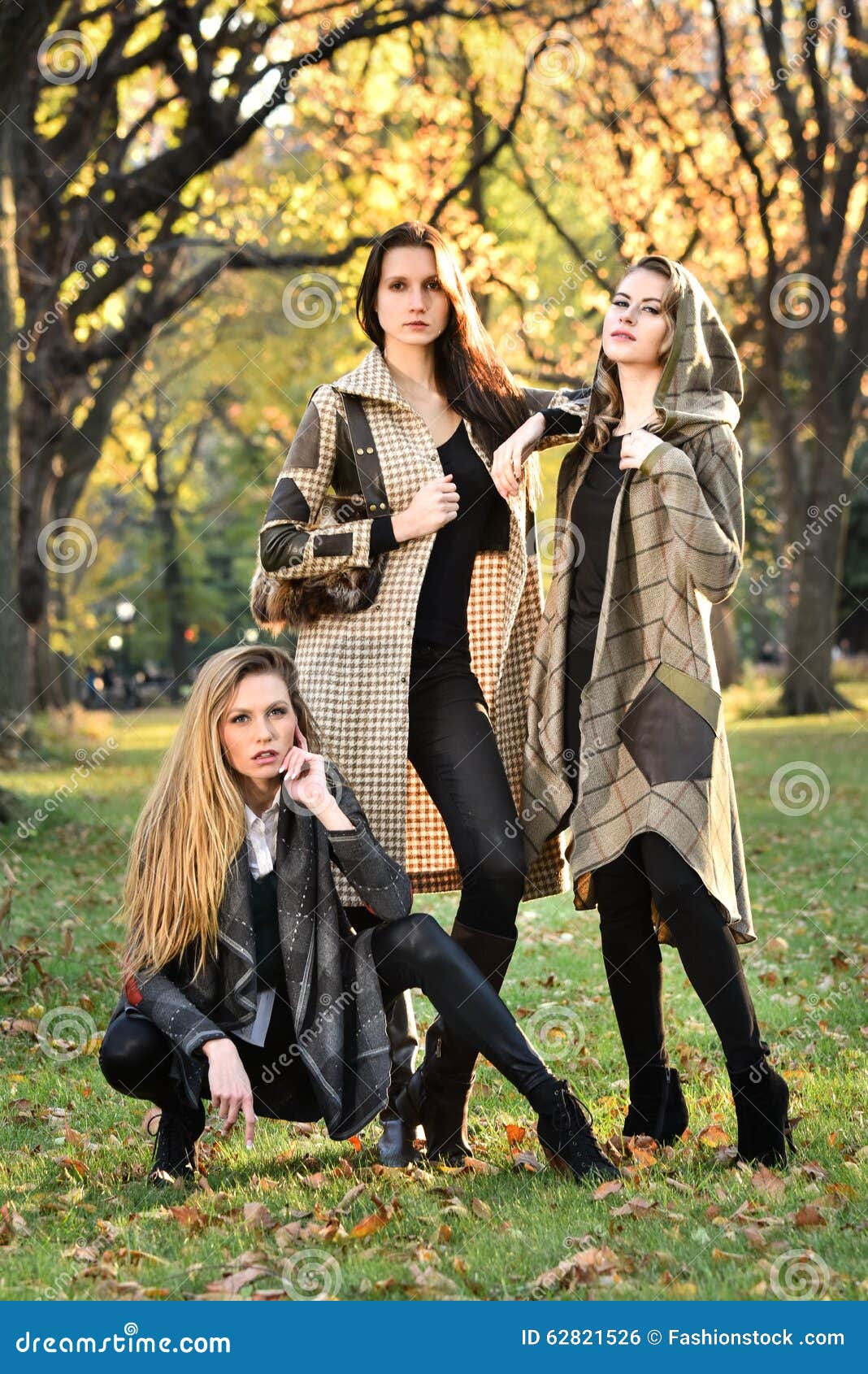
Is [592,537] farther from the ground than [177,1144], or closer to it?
farther from the ground

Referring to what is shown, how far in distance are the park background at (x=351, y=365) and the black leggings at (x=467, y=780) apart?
0.71 meters

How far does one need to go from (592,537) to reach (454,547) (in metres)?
0.40

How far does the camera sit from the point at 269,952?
414 centimetres

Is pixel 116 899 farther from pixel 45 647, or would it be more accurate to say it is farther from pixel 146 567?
pixel 146 567

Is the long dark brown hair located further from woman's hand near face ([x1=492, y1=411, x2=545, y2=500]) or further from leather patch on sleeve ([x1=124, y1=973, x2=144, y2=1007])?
leather patch on sleeve ([x1=124, y1=973, x2=144, y2=1007])

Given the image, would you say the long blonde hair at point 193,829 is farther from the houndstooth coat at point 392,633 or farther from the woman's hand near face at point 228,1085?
the woman's hand near face at point 228,1085

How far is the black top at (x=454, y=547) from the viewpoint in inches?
172

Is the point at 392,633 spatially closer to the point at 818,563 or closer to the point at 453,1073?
the point at 453,1073

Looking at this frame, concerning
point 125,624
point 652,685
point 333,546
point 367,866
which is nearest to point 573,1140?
point 367,866

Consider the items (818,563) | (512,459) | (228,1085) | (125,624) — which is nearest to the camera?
(228,1085)

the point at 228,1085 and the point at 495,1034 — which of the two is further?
the point at 495,1034


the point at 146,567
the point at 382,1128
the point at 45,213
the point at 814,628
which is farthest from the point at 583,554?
the point at 146,567

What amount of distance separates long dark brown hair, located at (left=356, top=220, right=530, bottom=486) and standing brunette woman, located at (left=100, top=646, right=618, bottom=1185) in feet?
3.06

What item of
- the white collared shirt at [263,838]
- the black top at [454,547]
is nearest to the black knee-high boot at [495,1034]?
the white collared shirt at [263,838]
